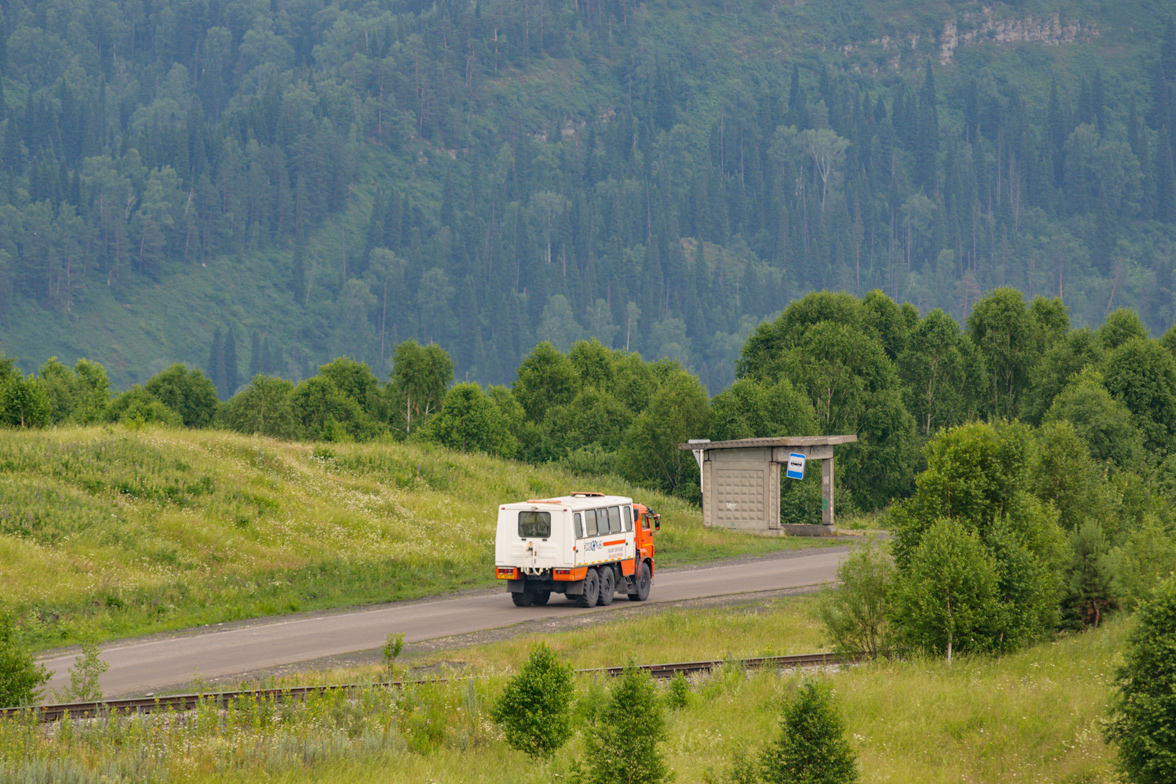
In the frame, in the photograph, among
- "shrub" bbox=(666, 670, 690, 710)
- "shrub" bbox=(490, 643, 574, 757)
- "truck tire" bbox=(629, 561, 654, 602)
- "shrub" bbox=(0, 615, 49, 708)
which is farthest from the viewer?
"truck tire" bbox=(629, 561, 654, 602)

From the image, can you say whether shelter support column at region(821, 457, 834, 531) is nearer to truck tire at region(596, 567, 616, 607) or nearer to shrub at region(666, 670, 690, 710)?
truck tire at region(596, 567, 616, 607)

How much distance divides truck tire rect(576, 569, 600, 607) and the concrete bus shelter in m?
19.9

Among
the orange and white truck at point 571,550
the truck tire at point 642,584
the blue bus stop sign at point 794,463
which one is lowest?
the truck tire at point 642,584

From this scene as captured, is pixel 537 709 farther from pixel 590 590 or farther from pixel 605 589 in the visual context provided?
pixel 605 589

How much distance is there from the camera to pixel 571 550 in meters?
32.5

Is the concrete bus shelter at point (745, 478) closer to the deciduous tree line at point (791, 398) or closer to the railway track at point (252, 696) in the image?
the deciduous tree line at point (791, 398)

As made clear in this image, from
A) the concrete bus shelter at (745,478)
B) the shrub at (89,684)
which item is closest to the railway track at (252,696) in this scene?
the shrub at (89,684)

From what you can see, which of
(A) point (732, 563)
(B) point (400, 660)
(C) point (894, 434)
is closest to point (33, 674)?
(B) point (400, 660)

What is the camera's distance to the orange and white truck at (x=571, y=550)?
32.4 metres

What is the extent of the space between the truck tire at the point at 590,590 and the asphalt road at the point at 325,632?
0.50 meters

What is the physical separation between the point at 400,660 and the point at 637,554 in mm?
11718

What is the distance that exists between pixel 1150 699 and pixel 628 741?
681 cm

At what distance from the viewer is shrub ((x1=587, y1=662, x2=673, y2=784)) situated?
44.4 feet

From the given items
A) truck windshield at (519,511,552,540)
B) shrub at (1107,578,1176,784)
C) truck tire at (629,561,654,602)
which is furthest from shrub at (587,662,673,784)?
truck tire at (629,561,654,602)
